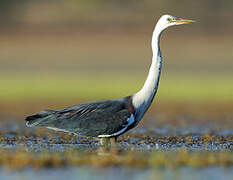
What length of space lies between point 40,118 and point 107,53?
31.1 m

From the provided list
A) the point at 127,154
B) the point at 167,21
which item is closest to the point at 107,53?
the point at 167,21

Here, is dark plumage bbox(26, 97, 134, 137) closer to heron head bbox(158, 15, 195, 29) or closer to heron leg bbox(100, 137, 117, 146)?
heron leg bbox(100, 137, 117, 146)

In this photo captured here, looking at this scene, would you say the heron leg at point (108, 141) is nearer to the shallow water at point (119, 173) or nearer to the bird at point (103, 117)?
the bird at point (103, 117)

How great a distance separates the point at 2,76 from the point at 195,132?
21.9 metres

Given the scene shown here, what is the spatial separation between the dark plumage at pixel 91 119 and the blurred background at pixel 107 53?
8650mm

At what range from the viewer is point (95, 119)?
1326 centimetres

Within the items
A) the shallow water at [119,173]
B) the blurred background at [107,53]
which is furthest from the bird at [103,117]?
the blurred background at [107,53]

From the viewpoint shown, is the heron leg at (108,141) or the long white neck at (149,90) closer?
the long white neck at (149,90)

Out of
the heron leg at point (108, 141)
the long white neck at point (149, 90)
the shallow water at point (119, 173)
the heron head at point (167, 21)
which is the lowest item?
the shallow water at point (119, 173)

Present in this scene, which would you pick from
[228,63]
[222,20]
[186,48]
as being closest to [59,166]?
[228,63]

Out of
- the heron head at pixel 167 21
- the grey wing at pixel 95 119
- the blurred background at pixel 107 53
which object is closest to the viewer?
the grey wing at pixel 95 119

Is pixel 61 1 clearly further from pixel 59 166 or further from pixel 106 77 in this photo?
pixel 59 166

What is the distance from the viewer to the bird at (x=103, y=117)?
13.1 meters

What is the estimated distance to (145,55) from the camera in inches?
1695
